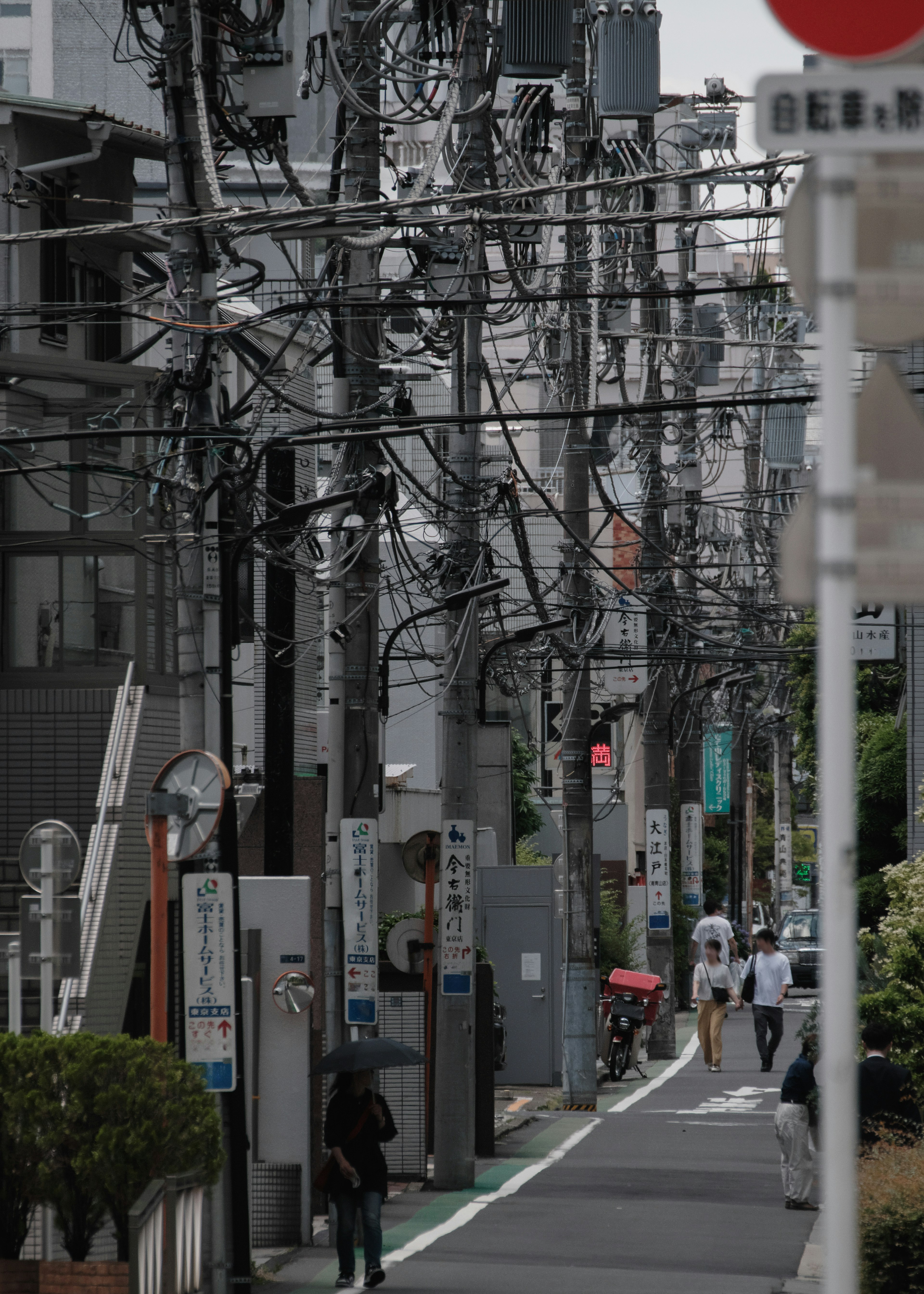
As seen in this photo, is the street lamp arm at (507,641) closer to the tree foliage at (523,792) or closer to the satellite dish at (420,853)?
the satellite dish at (420,853)

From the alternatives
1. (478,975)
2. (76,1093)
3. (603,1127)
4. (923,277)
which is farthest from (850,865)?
(603,1127)

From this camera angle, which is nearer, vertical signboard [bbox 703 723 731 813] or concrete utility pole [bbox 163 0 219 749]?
concrete utility pole [bbox 163 0 219 749]

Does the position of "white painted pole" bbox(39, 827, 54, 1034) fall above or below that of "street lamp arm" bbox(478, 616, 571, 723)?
below

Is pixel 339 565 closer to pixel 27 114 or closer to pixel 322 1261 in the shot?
pixel 322 1261

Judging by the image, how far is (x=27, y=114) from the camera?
19.0m

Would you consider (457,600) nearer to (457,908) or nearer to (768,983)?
(457,908)

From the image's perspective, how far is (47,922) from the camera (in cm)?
1202

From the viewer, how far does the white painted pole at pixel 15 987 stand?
12.7m

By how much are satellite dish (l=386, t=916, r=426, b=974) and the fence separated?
26.0ft

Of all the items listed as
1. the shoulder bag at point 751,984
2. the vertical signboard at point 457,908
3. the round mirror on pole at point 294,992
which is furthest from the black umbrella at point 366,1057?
the shoulder bag at point 751,984

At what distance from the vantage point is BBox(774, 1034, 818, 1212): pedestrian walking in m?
15.0

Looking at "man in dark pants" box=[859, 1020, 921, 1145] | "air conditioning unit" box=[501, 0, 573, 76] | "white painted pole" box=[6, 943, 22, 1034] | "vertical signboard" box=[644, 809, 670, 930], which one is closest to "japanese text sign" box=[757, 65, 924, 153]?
"man in dark pants" box=[859, 1020, 921, 1145]

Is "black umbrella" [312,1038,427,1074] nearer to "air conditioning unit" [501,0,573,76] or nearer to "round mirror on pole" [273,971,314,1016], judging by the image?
"round mirror on pole" [273,971,314,1016]

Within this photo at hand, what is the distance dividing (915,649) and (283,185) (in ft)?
40.6
